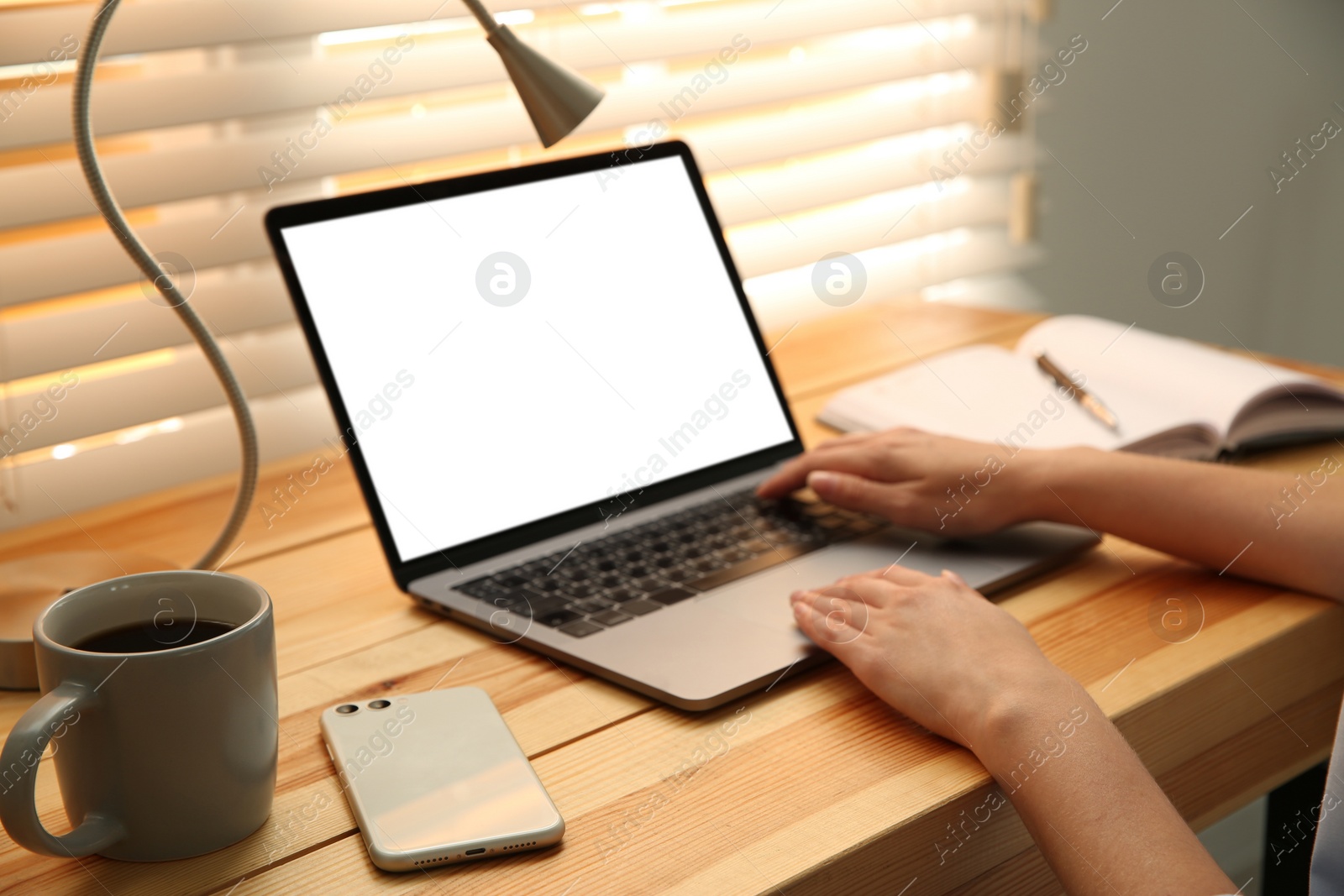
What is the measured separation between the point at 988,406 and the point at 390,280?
1.86 ft

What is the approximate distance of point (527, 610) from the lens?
74 centimetres

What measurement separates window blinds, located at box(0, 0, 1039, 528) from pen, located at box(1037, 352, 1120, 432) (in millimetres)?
471

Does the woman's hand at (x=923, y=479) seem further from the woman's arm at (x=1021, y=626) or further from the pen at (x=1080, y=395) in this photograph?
the pen at (x=1080, y=395)

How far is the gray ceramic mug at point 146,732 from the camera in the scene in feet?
1.57

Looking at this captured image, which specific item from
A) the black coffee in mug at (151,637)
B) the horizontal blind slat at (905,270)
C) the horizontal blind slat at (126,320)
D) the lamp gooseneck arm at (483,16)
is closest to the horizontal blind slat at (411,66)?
the horizontal blind slat at (126,320)

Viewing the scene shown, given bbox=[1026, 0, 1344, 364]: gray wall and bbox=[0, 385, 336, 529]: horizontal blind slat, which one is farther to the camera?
bbox=[1026, 0, 1344, 364]: gray wall

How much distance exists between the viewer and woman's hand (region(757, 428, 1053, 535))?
83cm

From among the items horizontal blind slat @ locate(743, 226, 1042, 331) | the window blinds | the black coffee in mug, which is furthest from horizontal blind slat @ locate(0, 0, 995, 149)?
the black coffee in mug

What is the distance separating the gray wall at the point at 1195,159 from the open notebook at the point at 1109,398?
847 millimetres

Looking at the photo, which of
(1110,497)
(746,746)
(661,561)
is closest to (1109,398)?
(1110,497)

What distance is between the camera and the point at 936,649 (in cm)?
64

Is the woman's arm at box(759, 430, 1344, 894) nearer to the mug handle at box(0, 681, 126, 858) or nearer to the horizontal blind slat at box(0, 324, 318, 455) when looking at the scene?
the mug handle at box(0, 681, 126, 858)

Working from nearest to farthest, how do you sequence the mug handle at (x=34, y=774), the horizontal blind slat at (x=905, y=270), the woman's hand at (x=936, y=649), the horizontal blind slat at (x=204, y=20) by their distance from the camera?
the mug handle at (x=34, y=774) → the woman's hand at (x=936, y=649) → the horizontal blind slat at (x=204, y=20) → the horizontal blind slat at (x=905, y=270)

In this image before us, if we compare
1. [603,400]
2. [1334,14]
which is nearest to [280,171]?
[603,400]
